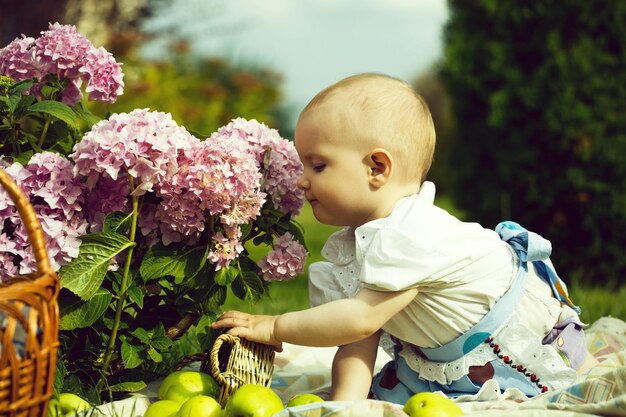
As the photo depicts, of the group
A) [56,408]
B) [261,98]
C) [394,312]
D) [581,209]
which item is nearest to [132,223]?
[56,408]

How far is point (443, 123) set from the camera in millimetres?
14477

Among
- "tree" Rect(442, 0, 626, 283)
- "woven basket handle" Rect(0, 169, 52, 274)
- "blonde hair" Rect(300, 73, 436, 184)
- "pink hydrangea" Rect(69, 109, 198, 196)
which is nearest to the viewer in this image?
"woven basket handle" Rect(0, 169, 52, 274)

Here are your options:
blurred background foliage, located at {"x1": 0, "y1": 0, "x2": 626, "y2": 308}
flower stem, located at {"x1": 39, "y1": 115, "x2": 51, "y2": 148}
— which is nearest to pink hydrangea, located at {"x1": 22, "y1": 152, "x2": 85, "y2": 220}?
flower stem, located at {"x1": 39, "y1": 115, "x2": 51, "y2": 148}

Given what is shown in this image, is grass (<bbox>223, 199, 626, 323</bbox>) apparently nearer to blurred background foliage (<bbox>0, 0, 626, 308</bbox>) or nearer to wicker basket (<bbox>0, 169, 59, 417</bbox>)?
blurred background foliage (<bbox>0, 0, 626, 308</bbox>)

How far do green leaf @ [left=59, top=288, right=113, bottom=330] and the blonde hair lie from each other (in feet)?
2.92

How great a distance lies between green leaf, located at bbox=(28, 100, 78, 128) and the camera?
2320 millimetres

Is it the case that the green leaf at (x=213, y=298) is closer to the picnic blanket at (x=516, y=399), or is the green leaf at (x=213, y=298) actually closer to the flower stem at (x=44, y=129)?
the picnic blanket at (x=516, y=399)

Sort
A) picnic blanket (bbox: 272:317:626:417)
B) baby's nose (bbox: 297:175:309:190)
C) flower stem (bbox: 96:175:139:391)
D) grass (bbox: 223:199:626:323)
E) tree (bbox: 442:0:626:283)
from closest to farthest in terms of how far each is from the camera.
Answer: picnic blanket (bbox: 272:317:626:417) < flower stem (bbox: 96:175:139:391) < baby's nose (bbox: 297:175:309:190) < grass (bbox: 223:199:626:323) < tree (bbox: 442:0:626:283)

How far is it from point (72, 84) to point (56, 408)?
3.55ft

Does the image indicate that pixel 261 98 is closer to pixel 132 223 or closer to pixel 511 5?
pixel 511 5

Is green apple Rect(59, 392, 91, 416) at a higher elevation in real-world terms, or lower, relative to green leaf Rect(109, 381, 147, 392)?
lower

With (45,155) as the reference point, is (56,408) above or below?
below

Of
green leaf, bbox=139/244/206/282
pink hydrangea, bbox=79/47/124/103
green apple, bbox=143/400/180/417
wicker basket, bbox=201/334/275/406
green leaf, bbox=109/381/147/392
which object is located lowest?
green apple, bbox=143/400/180/417

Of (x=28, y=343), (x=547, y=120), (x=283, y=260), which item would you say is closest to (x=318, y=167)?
(x=283, y=260)
